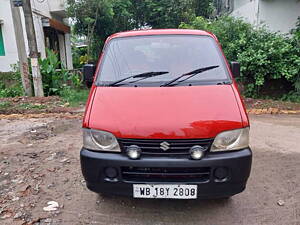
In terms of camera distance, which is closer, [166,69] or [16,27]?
[166,69]

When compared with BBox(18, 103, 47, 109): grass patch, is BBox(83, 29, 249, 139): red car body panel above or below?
above

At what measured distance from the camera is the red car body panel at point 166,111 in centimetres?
222

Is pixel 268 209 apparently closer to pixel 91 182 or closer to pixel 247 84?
pixel 91 182

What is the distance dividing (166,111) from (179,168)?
51cm

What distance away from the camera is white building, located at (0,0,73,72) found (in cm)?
1044

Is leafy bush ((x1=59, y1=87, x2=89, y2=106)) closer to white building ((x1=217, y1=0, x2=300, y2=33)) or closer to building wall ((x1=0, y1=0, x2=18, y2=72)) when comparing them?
building wall ((x1=0, y1=0, x2=18, y2=72))

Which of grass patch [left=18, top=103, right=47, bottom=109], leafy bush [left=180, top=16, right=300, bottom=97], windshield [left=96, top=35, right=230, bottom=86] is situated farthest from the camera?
grass patch [left=18, top=103, right=47, bottom=109]

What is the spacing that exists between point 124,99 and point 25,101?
242 inches

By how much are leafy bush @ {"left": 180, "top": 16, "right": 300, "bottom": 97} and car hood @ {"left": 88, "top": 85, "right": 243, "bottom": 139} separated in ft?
16.3

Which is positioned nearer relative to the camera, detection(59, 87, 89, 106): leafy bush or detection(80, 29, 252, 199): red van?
detection(80, 29, 252, 199): red van

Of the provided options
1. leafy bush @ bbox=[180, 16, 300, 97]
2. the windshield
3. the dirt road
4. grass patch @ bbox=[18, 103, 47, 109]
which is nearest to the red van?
the windshield

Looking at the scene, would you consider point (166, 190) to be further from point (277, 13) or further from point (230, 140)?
point (277, 13)

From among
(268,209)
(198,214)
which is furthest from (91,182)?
(268,209)

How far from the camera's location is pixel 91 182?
2.38 meters
